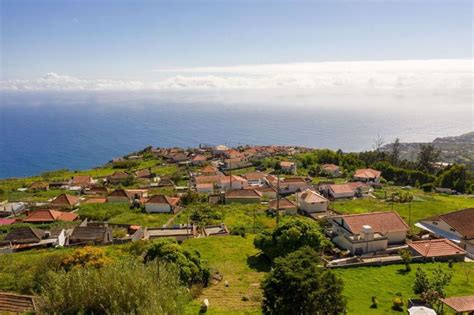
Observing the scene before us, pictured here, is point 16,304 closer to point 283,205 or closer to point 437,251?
point 437,251

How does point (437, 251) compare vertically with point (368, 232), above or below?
below

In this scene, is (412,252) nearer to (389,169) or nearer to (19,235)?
(19,235)

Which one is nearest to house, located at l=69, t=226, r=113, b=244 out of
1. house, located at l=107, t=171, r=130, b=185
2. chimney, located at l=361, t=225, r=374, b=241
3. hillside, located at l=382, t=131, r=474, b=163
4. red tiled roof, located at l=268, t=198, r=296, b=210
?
red tiled roof, located at l=268, t=198, r=296, b=210

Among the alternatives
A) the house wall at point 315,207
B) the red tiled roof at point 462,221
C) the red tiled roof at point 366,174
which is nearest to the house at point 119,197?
the house wall at point 315,207

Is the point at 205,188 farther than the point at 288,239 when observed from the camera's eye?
Yes

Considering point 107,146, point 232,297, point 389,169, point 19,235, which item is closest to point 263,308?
point 232,297

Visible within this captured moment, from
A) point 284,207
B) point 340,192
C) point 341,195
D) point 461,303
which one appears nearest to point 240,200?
point 284,207
